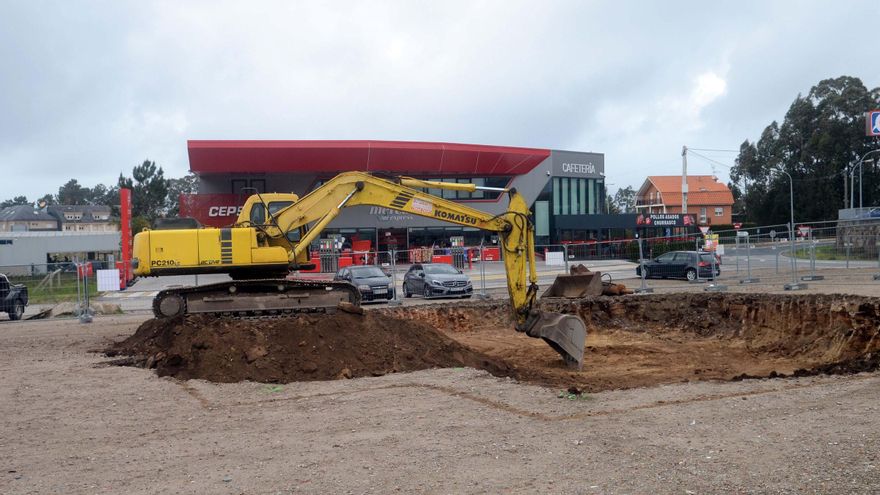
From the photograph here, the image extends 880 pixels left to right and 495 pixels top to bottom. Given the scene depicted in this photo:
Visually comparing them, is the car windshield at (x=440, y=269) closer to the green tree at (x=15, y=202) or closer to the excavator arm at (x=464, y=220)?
the excavator arm at (x=464, y=220)

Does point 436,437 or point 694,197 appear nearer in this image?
point 436,437

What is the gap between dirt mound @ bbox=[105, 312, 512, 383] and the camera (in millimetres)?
11883

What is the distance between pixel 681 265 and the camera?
29.8m

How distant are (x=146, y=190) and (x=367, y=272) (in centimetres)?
5496

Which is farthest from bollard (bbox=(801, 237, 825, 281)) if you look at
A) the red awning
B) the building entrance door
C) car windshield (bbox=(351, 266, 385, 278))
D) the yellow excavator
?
the building entrance door

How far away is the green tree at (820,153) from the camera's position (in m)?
64.4

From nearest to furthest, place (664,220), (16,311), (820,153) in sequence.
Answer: (16,311) → (664,220) → (820,153)

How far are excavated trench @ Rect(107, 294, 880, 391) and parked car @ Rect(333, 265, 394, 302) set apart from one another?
723 centimetres

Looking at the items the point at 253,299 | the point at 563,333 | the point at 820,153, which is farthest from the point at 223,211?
the point at 820,153

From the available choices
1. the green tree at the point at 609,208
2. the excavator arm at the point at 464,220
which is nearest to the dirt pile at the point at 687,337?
the excavator arm at the point at 464,220

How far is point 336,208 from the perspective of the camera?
47.4ft

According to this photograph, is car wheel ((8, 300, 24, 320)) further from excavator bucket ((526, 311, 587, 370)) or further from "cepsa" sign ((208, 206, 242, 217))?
"cepsa" sign ((208, 206, 242, 217))

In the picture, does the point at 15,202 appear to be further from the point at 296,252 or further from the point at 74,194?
the point at 296,252

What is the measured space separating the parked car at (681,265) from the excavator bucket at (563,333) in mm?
14858
